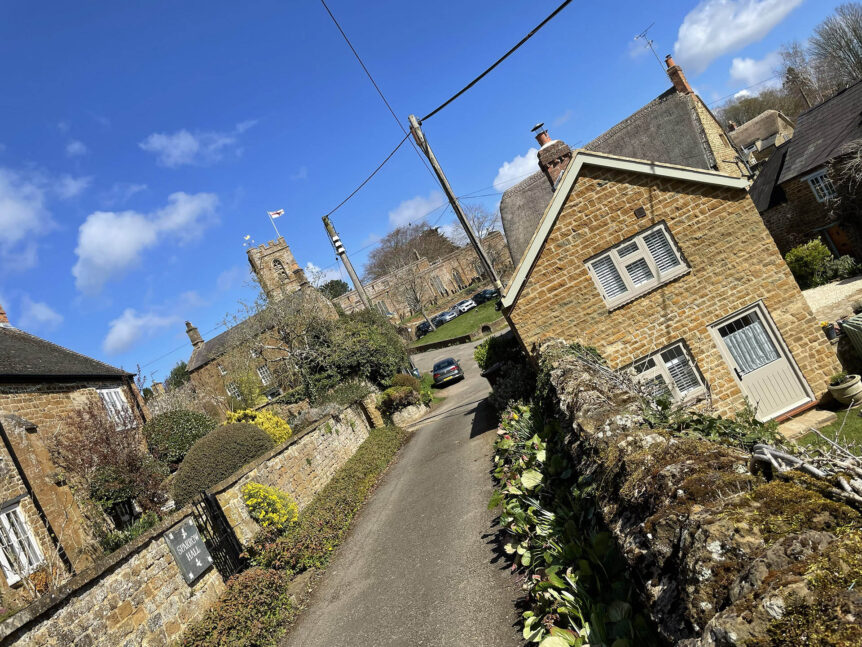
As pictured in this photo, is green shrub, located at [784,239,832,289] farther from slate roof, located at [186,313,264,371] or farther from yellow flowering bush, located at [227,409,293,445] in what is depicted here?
slate roof, located at [186,313,264,371]

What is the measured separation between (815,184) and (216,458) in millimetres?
28884

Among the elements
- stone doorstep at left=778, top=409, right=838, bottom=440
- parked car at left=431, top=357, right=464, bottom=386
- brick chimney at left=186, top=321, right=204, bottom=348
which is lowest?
stone doorstep at left=778, top=409, right=838, bottom=440

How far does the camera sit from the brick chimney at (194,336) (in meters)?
51.5

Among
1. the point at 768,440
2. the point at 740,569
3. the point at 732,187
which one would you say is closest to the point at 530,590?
the point at 768,440

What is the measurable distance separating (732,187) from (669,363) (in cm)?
450

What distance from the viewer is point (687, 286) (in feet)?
42.1

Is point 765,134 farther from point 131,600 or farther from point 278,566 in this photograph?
point 131,600

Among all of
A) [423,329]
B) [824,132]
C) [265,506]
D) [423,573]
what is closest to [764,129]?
[824,132]

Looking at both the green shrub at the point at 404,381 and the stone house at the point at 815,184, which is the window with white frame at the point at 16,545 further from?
the stone house at the point at 815,184

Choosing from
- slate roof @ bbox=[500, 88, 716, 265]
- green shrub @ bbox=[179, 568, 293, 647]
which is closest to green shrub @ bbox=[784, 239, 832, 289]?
slate roof @ bbox=[500, 88, 716, 265]

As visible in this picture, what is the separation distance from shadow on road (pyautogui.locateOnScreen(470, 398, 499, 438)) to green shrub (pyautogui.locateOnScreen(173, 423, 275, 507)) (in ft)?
20.7

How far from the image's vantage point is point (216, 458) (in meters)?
13.1

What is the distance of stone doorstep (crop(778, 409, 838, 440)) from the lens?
38.5 ft

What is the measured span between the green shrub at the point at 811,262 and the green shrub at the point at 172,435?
2766 cm
